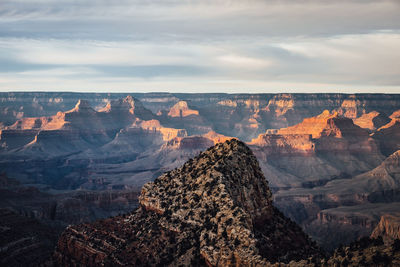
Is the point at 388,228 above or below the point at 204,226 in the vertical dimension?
below

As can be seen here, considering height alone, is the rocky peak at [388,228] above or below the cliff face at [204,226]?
below

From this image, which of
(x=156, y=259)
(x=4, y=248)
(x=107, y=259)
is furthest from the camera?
(x=4, y=248)

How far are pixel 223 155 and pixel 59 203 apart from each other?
12663 centimetres

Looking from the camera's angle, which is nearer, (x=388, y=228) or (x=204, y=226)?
(x=204, y=226)

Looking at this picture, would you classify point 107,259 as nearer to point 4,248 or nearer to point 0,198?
point 4,248

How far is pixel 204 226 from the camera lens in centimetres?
3919

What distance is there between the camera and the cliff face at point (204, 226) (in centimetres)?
3719

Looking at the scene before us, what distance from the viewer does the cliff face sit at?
3719 centimetres

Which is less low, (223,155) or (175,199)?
(223,155)

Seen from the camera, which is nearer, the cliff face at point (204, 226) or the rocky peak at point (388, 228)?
the cliff face at point (204, 226)

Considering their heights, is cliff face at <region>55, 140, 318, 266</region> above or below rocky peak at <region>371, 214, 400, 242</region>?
above

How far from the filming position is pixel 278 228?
4262cm

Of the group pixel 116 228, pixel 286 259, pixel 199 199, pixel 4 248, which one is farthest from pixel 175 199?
pixel 4 248

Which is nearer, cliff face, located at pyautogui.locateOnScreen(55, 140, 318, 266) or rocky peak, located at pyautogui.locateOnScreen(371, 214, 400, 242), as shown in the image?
cliff face, located at pyautogui.locateOnScreen(55, 140, 318, 266)
